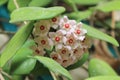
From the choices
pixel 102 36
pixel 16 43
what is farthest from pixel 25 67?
pixel 102 36

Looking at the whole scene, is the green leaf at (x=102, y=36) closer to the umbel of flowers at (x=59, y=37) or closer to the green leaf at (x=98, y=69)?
the umbel of flowers at (x=59, y=37)

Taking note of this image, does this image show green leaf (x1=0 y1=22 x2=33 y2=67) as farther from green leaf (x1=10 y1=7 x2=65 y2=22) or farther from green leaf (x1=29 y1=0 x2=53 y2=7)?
green leaf (x1=29 y1=0 x2=53 y2=7)

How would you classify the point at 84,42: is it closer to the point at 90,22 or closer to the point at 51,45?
the point at 51,45

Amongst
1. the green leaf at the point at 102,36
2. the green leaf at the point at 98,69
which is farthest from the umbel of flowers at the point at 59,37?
the green leaf at the point at 98,69

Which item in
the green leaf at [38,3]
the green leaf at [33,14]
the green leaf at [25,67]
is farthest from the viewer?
the green leaf at [38,3]

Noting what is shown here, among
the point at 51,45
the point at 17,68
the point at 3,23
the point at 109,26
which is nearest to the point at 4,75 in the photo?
the point at 17,68

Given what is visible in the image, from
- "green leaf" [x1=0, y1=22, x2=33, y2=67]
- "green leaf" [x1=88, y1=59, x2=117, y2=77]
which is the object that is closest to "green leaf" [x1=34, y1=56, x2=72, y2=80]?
"green leaf" [x1=0, y1=22, x2=33, y2=67]
